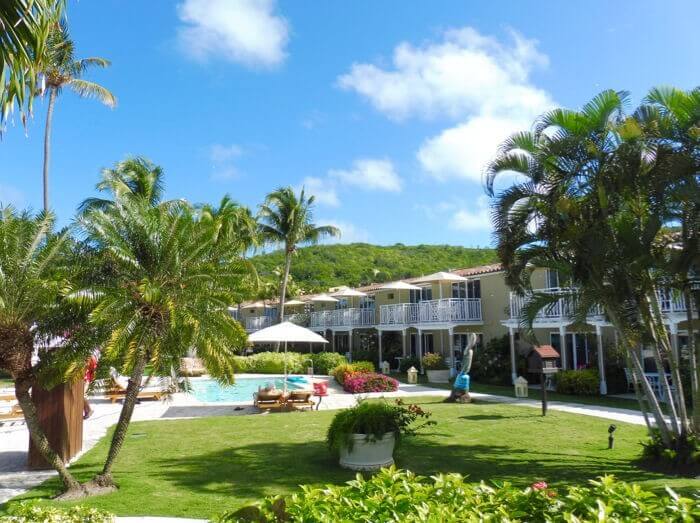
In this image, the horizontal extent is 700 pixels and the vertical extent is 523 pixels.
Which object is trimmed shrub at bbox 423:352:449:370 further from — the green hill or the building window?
the green hill

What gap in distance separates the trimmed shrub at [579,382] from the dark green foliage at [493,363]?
3.64 metres

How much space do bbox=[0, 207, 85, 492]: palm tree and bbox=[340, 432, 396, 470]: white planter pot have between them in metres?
4.12

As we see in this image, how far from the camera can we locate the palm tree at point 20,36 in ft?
13.1

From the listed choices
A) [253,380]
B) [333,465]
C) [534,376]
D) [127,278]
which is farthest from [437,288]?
[127,278]

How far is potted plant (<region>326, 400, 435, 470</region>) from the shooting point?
911 centimetres

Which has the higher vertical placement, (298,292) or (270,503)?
(298,292)

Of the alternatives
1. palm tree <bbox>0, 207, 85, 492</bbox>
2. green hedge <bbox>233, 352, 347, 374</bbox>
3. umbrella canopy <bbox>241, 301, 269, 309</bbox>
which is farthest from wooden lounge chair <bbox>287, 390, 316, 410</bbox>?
umbrella canopy <bbox>241, 301, 269, 309</bbox>

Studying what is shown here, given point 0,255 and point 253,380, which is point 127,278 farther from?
point 253,380

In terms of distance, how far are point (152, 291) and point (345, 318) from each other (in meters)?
29.7

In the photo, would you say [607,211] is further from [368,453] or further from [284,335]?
[284,335]

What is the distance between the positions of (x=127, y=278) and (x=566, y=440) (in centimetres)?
912

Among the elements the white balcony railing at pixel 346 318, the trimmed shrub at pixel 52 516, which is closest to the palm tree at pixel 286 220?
the white balcony railing at pixel 346 318

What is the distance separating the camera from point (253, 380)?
2789 cm

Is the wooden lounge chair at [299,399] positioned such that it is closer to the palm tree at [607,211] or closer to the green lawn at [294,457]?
the green lawn at [294,457]
